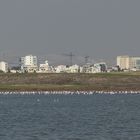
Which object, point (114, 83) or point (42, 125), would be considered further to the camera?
point (114, 83)

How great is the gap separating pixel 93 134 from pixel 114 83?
425 ft

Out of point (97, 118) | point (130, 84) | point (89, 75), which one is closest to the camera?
point (97, 118)

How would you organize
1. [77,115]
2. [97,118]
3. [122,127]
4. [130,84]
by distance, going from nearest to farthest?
1. [122,127]
2. [97,118]
3. [77,115]
4. [130,84]

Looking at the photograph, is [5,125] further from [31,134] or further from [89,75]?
[89,75]

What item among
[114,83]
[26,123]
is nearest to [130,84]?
[114,83]

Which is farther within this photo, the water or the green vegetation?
the green vegetation

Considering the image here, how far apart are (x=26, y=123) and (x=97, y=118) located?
9144mm

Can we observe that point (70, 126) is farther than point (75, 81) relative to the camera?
No

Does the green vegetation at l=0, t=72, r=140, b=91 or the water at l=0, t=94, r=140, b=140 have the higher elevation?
the green vegetation at l=0, t=72, r=140, b=91

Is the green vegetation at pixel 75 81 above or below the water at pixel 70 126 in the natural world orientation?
above

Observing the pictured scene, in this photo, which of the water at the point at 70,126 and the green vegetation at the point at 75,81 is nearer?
the water at the point at 70,126

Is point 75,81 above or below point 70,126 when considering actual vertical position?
above

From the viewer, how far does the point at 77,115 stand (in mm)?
78062

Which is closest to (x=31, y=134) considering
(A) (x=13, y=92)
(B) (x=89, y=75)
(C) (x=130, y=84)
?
(A) (x=13, y=92)
